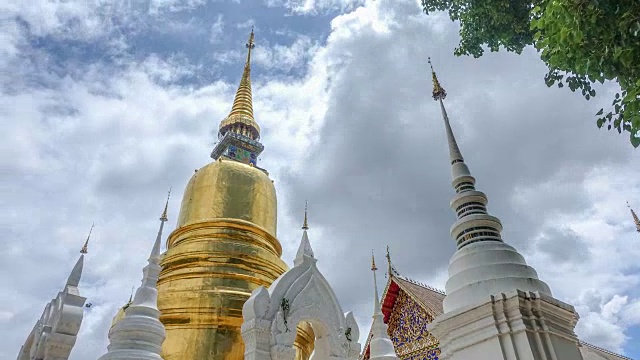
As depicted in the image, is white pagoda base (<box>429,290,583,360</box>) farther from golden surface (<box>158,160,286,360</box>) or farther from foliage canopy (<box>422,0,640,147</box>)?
golden surface (<box>158,160,286,360</box>)

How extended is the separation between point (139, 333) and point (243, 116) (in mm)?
7779

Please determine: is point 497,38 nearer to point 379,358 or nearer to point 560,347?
point 560,347

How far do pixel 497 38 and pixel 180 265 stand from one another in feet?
20.0

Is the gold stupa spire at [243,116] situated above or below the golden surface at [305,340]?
above

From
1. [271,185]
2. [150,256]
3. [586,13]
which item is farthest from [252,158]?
[586,13]

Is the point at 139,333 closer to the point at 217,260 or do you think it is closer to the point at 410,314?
the point at 217,260

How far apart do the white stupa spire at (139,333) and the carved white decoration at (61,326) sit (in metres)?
0.55

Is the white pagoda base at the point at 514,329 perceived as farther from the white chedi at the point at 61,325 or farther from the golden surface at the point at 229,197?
the golden surface at the point at 229,197

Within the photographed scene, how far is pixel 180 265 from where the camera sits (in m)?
8.07

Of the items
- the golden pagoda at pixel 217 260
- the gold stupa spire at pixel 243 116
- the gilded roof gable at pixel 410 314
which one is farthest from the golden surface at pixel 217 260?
the gilded roof gable at pixel 410 314

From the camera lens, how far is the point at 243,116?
42.1 ft

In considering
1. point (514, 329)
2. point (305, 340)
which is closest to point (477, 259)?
point (514, 329)

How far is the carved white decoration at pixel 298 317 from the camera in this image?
610 centimetres

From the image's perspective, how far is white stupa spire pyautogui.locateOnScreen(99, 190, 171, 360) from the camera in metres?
5.80
